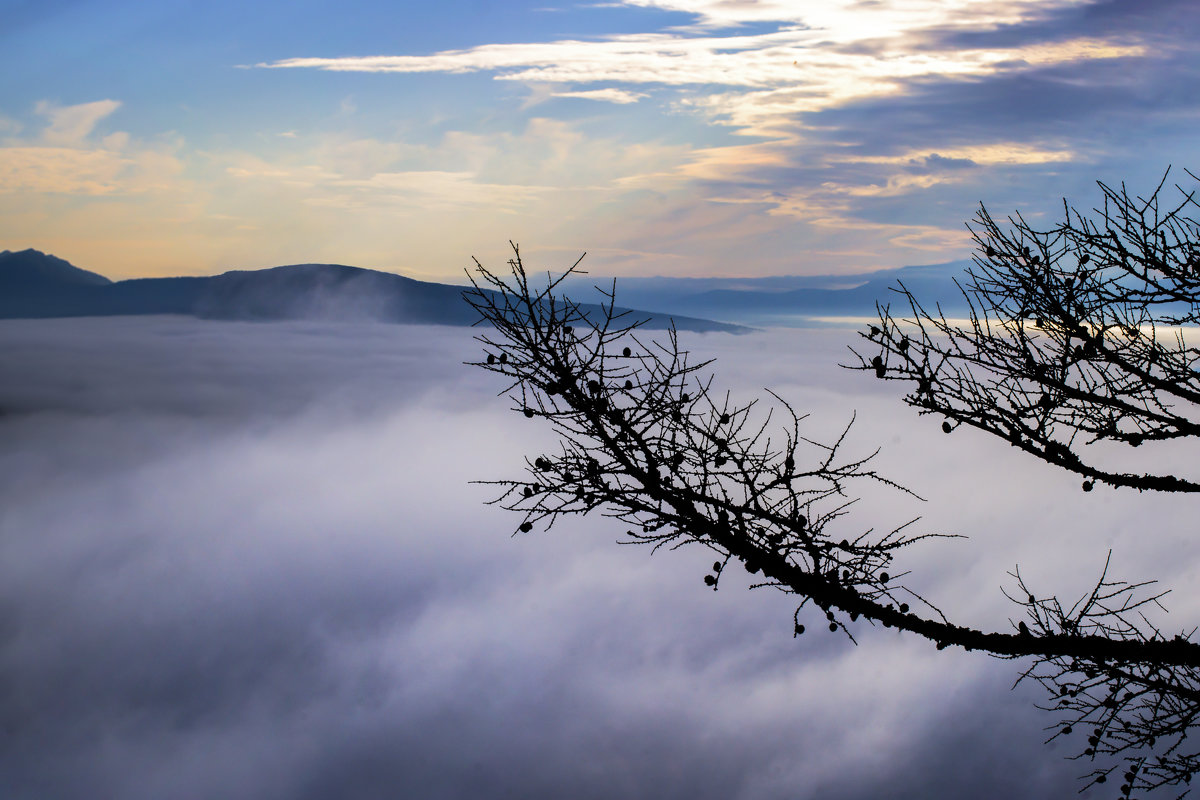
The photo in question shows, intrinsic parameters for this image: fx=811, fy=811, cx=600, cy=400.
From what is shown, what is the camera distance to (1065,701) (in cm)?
989

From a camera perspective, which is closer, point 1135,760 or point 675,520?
point 675,520

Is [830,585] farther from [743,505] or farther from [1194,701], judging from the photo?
[1194,701]

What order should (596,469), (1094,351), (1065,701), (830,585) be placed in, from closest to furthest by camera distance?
(596,469) → (830,585) → (1094,351) → (1065,701)

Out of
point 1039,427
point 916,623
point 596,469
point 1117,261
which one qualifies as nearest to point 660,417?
point 596,469

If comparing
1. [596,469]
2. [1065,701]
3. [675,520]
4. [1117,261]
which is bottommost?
[1065,701]

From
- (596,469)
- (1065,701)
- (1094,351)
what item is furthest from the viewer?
(1065,701)

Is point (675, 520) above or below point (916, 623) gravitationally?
above

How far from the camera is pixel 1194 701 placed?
9000mm

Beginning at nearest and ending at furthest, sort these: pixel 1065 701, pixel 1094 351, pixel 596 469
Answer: pixel 596 469 → pixel 1094 351 → pixel 1065 701

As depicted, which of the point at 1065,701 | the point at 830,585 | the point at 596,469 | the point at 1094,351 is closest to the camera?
the point at 596,469

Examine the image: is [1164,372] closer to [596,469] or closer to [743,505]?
[743,505]

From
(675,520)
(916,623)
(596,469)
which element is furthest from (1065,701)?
(596,469)

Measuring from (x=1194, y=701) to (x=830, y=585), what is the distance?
4.56 metres

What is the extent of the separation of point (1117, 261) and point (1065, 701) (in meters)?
5.30
